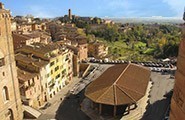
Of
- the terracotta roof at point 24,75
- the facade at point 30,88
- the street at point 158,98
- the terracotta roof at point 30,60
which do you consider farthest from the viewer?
the terracotta roof at point 30,60

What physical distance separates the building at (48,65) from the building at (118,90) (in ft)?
30.1

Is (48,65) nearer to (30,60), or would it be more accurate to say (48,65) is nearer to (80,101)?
(30,60)

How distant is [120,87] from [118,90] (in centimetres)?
64

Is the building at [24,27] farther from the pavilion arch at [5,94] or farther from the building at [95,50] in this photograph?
the pavilion arch at [5,94]

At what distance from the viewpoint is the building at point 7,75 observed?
22.9 meters

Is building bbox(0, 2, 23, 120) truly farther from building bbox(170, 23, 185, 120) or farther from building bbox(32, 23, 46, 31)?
building bbox(32, 23, 46, 31)

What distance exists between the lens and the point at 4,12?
74.5 ft

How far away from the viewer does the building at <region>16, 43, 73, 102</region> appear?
3712 centimetres

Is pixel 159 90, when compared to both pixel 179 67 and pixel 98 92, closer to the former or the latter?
pixel 98 92

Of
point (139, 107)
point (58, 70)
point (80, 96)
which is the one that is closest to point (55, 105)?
point (80, 96)

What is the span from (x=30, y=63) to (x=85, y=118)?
12328mm

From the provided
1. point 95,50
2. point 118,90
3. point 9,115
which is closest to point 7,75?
point 9,115

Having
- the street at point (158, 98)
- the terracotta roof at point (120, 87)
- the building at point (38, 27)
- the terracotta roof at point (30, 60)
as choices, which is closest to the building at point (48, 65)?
the terracotta roof at point (30, 60)

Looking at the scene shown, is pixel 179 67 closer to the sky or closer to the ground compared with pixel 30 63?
closer to the sky
